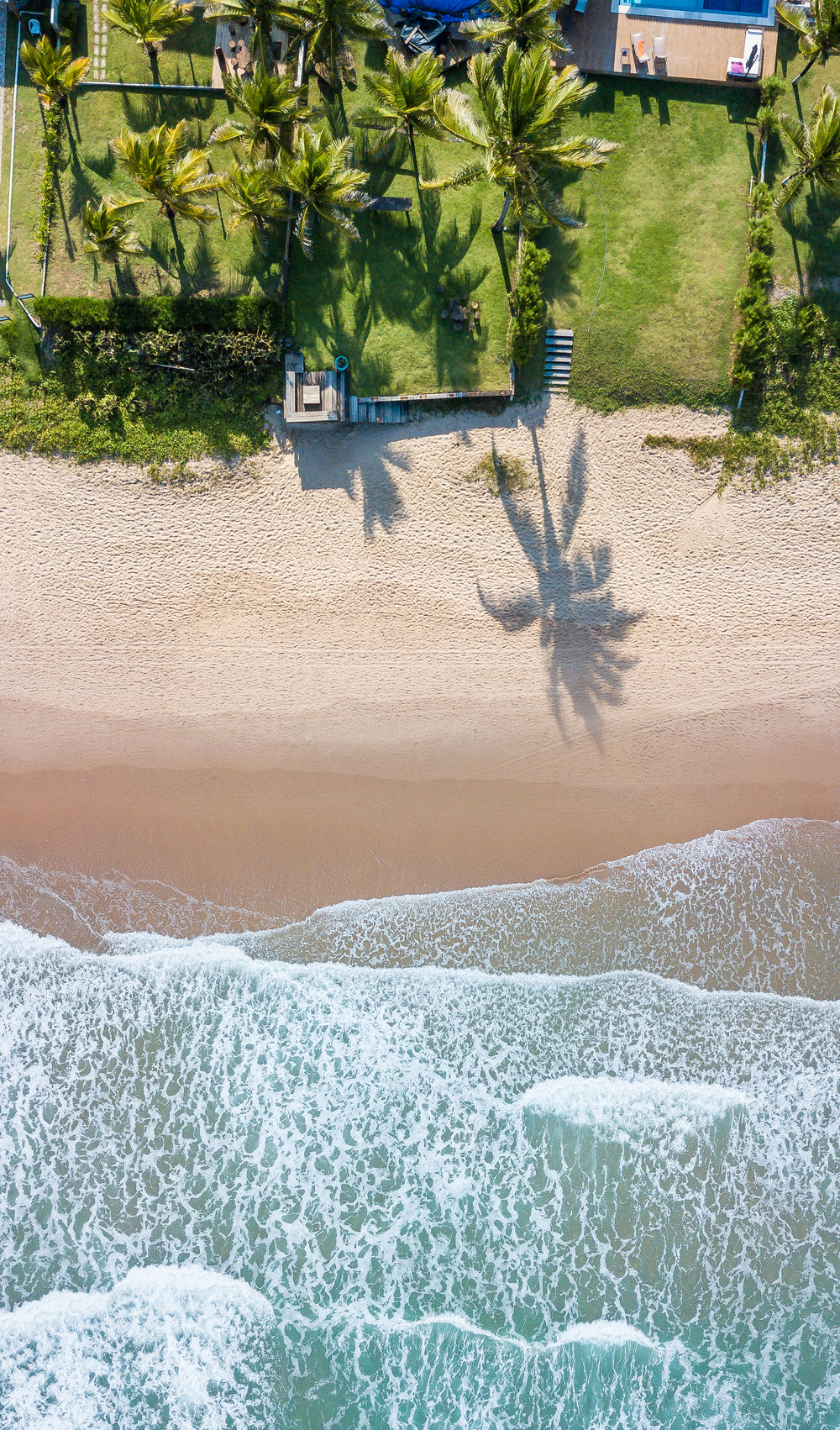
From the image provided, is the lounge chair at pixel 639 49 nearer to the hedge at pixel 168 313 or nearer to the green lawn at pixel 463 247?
the green lawn at pixel 463 247

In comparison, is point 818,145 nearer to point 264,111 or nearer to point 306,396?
point 264,111

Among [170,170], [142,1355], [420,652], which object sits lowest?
[142,1355]

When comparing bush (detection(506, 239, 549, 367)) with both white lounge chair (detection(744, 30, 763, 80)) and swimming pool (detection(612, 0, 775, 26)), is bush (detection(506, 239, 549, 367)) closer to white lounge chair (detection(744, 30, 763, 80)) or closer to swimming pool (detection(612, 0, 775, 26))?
swimming pool (detection(612, 0, 775, 26))

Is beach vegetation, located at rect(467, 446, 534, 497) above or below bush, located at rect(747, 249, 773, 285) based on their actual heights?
below

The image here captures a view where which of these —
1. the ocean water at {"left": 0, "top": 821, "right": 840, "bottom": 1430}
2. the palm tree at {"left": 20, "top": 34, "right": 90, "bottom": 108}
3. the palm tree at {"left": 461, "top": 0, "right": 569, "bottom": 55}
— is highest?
the palm tree at {"left": 461, "top": 0, "right": 569, "bottom": 55}

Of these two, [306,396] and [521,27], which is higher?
[521,27]

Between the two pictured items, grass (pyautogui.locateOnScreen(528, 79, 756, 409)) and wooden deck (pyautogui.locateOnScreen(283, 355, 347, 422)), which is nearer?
wooden deck (pyautogui.locateOnScreen(283, 355, 347, 422))

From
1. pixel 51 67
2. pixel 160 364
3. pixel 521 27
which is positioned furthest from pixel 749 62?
pixel 51 67

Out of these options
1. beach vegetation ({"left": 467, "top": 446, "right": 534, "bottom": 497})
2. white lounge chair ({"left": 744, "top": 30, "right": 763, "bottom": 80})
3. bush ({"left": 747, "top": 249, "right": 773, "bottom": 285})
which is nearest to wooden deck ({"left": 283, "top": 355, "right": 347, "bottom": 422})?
beach vegetation ({"left": 467, "top": 446, "right": 534, "bottom": 497})
